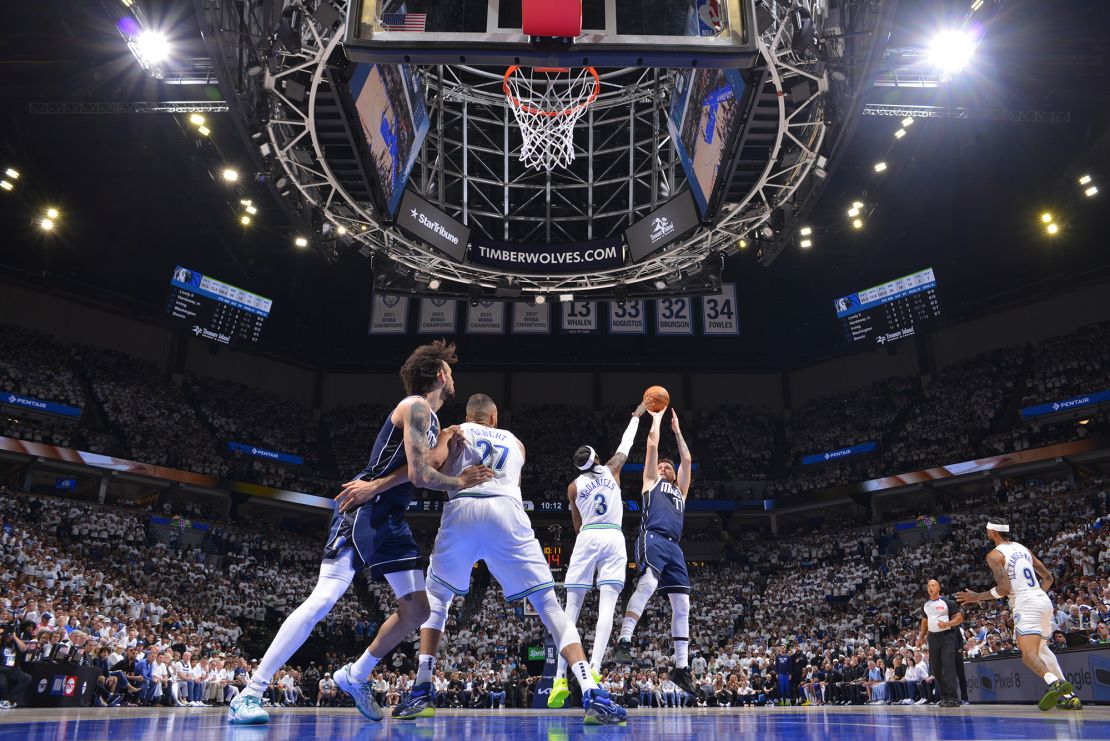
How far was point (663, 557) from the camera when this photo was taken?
27.4 feet

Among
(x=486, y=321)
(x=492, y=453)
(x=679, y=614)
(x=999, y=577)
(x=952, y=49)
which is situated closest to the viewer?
(x=492, y=453)

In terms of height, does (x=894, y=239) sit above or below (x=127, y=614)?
above

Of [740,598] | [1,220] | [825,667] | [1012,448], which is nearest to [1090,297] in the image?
[1012,448]

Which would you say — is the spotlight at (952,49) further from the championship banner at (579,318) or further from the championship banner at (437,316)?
the championship banner at (437,316)

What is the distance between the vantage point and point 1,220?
85.4 ft

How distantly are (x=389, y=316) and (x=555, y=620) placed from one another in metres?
25.0

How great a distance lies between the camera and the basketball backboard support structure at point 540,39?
278 inches

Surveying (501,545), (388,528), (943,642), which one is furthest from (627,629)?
(943,642)

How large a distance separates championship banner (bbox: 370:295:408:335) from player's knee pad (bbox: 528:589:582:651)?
2417cm

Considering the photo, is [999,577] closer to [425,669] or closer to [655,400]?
[655,400]

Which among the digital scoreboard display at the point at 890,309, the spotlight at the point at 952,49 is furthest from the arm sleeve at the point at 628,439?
the digital scoreboard display at the point at 890,309

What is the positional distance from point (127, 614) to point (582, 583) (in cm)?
1707

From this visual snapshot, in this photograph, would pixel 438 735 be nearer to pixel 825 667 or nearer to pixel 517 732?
pixel 517 732

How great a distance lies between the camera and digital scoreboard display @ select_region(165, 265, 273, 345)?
89.1ft
